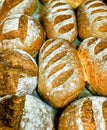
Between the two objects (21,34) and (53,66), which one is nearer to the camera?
(53,66)

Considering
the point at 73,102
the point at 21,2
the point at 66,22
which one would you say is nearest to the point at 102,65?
the point at 73,102

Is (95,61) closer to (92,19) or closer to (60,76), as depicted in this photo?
(60,76)

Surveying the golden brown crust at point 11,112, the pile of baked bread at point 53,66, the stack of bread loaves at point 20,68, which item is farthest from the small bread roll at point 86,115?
the golden brown crust at point 11,112

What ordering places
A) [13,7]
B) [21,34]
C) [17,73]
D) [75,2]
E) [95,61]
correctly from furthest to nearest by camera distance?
[75,2]
[13,7]
[21,34]
[95,61]
[17,73]

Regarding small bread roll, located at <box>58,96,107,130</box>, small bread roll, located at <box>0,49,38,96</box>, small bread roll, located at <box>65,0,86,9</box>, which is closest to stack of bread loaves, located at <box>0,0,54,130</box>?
small bread roll, located at <box>0,49,38,96</box>

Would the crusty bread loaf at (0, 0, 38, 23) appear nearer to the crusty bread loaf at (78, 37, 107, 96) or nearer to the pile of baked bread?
the pile of baked bread

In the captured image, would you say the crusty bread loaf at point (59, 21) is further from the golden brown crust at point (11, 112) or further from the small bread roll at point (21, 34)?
the golden brown crust at point (11, 112)

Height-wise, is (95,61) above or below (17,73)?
below

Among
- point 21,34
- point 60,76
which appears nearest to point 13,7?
point 21,34
